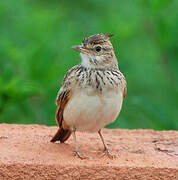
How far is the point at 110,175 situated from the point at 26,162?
0.76 metres

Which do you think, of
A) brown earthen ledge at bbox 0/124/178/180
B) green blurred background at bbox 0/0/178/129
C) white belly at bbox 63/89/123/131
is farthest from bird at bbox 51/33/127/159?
green blurred background at bbox 0/0/178/129

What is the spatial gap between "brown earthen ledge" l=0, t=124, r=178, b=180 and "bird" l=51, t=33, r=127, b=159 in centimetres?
18

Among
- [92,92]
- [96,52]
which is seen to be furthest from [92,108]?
[96,52]

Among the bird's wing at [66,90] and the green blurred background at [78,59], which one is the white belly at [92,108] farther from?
the green blurred background at [78,59]

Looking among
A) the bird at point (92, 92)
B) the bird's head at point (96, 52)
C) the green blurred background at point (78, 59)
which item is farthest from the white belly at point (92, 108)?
the green blurred background at point (78, 59)

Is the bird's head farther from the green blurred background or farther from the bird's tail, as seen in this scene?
the green blurred background

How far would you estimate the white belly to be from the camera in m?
6.82

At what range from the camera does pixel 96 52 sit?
714 cm

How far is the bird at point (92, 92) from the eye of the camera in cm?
684

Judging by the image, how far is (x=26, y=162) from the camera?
6355mm

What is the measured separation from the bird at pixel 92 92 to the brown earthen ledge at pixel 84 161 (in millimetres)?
176

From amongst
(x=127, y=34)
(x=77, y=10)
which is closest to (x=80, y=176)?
(x=127, y=34)

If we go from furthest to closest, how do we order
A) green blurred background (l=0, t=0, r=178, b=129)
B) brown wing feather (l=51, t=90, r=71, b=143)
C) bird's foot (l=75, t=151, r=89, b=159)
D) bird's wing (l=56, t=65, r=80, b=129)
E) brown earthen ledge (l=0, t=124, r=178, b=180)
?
green blurred background (l=0, t=0, r=178, b=129)
brown wing feather (l=51, t=90, r=71, b=143)
bird's wing (l=56, t=65, r=80, b=129)
bird's foot (l=75, t=151, r=89, b=159)
brown earthen ledge (l=0, t=124, r=178, b=180)

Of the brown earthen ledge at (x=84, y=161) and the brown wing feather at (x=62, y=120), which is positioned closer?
the brown earthen ledge at (x=84, y=161)
